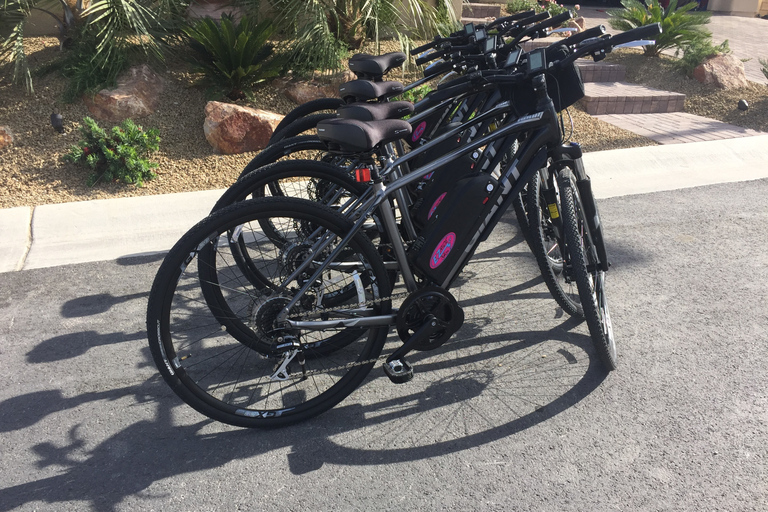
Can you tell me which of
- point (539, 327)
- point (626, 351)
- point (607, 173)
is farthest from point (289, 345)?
point (607, 173)

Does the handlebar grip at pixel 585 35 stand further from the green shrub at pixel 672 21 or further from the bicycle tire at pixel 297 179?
the green shrub at pixel 672 21

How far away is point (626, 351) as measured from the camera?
3328 millimetres

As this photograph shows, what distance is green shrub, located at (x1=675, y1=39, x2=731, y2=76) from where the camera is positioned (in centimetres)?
872

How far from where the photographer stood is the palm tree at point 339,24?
6.65m

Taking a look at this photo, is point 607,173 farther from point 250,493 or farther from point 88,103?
point 88,103

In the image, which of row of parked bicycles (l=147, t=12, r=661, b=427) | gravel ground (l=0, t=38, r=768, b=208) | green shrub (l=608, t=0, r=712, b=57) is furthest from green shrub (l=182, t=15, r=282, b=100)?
green shrub (l=608, t=0, r=712, b=57)

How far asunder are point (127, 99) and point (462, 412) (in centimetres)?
517

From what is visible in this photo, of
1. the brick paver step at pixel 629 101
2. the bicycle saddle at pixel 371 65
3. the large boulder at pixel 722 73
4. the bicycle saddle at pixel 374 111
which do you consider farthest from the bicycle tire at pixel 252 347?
the large boulder at pixel 722 73

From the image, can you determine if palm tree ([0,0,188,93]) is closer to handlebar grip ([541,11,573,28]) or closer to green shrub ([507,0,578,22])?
handlebar grip ([541,11,573,28])

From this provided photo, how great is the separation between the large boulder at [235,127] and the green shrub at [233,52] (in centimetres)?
42

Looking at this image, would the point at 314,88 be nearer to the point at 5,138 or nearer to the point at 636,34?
the point at 5,138

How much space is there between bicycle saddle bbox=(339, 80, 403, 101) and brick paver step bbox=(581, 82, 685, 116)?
4.91m

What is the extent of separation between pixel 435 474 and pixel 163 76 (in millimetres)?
5856

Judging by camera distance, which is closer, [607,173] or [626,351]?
[626,351]
